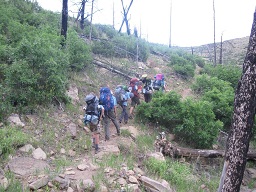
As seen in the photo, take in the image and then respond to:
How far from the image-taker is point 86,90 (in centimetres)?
1209

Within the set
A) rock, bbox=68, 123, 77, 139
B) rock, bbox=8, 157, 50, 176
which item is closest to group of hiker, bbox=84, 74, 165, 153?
rock, bbox=68, 123, 77, 139

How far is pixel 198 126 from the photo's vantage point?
10102mm

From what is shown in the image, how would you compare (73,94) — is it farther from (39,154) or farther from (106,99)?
(39,154)

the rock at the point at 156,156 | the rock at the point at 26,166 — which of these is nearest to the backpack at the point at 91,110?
the rock at the point at 26,166

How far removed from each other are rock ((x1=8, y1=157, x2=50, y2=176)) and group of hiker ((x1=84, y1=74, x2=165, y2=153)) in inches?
69.8

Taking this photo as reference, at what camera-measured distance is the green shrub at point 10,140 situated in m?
6.29

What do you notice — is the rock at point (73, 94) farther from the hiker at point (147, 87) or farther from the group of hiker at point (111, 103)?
the hiker at point (147, 87)

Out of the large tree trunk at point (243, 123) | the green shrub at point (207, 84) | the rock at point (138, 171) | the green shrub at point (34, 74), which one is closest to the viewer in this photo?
the large tree trunk at point (243, 123)

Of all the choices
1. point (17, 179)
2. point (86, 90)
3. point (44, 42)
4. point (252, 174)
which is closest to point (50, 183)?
point (17, 179)

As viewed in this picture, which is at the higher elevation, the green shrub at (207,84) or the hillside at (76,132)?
the green shrub at (207,84)

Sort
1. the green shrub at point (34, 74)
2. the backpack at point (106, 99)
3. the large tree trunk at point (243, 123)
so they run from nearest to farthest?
the large tree trunk at point (243, 123) < the green shrub at point (34, 74) < the backpack at point (106, 99)

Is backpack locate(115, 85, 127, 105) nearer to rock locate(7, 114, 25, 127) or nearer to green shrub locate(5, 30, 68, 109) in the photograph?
green shrub locate(5, 30, 68, 109)

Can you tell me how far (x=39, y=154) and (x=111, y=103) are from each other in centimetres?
281

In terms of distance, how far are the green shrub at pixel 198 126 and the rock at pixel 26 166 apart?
5.68 meters
